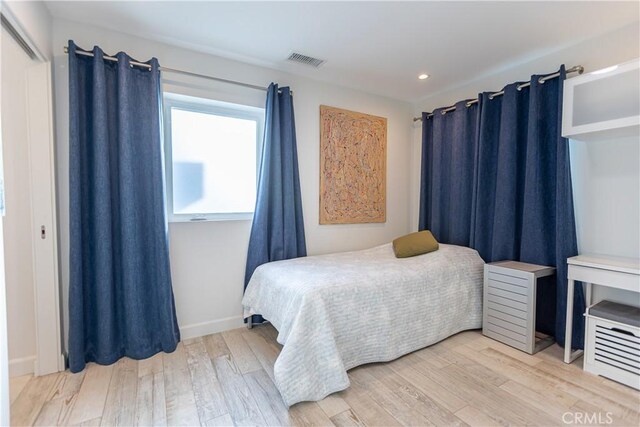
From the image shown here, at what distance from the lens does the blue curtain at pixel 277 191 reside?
8.57 feet

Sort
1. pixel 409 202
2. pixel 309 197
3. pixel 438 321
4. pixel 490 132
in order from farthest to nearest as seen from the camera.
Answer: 1. pixel 409 202
2. pixel 309 197
3. pixel 490 132
4. pixel 438 321

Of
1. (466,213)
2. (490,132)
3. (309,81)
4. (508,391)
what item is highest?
(309,81)

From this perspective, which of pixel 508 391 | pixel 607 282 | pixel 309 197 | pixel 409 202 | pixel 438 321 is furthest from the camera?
pixel 409 202

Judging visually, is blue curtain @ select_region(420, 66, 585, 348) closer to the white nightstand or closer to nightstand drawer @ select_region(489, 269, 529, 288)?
the white nightstand

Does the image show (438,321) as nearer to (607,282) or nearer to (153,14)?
(607,282)

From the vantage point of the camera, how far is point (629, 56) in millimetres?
2076

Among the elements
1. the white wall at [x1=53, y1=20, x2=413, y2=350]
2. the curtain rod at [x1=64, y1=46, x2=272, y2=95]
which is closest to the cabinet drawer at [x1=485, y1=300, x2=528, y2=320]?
the white wall at [x1=53, y1=20, x2=413, y2=350]

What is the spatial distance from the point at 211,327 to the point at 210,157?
1.49 meters

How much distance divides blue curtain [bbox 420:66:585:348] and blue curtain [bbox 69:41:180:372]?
2834mm

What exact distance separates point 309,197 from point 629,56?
265 centimetres

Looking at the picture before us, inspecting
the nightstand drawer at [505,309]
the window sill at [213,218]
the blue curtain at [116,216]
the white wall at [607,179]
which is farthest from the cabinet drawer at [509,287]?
the blue curtain at [116,216]

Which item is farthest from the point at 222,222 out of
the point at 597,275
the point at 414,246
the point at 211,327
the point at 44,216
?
the point at 597,275

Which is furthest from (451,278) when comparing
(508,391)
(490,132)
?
(490,132)

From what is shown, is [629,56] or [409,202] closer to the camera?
[629,56]
